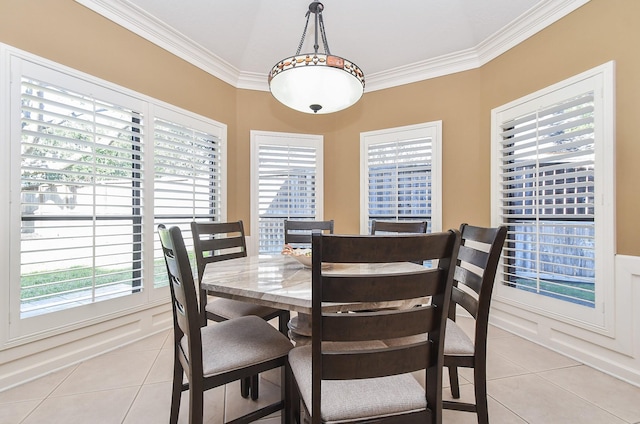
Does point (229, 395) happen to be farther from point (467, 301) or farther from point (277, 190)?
point (277, 190)

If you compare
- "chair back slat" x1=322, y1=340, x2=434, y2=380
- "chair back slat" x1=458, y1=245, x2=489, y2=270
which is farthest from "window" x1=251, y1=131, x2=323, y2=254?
"chair back slat" x1=322, y1=340, x2=434, y2=380

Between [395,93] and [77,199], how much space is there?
11.0ft

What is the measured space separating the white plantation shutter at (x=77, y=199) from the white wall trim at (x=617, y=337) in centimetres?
352

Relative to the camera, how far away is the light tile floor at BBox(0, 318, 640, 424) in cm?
163

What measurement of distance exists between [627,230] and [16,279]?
13.2ft

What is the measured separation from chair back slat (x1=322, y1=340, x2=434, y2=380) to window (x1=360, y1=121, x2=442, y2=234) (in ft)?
8.47

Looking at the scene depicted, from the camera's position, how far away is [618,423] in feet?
5.19

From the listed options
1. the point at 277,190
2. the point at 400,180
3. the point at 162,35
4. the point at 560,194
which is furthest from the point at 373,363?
the point at 162,35

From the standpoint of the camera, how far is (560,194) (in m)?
2.37

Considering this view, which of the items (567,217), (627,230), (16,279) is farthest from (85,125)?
(627,230)

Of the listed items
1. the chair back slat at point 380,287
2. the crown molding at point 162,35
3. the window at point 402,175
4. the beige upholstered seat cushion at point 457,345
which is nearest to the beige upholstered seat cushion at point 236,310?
the beige upholstered seat cushion at point 457,345

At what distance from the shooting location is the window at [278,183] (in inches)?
149

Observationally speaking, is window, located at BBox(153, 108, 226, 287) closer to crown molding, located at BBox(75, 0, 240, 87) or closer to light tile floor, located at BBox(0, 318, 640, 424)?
crown molding, located at BBox(75, 0, 240, 87)

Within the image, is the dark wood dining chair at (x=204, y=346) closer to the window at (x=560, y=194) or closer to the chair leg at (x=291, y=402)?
the chair leg at (x=291, y=402)
